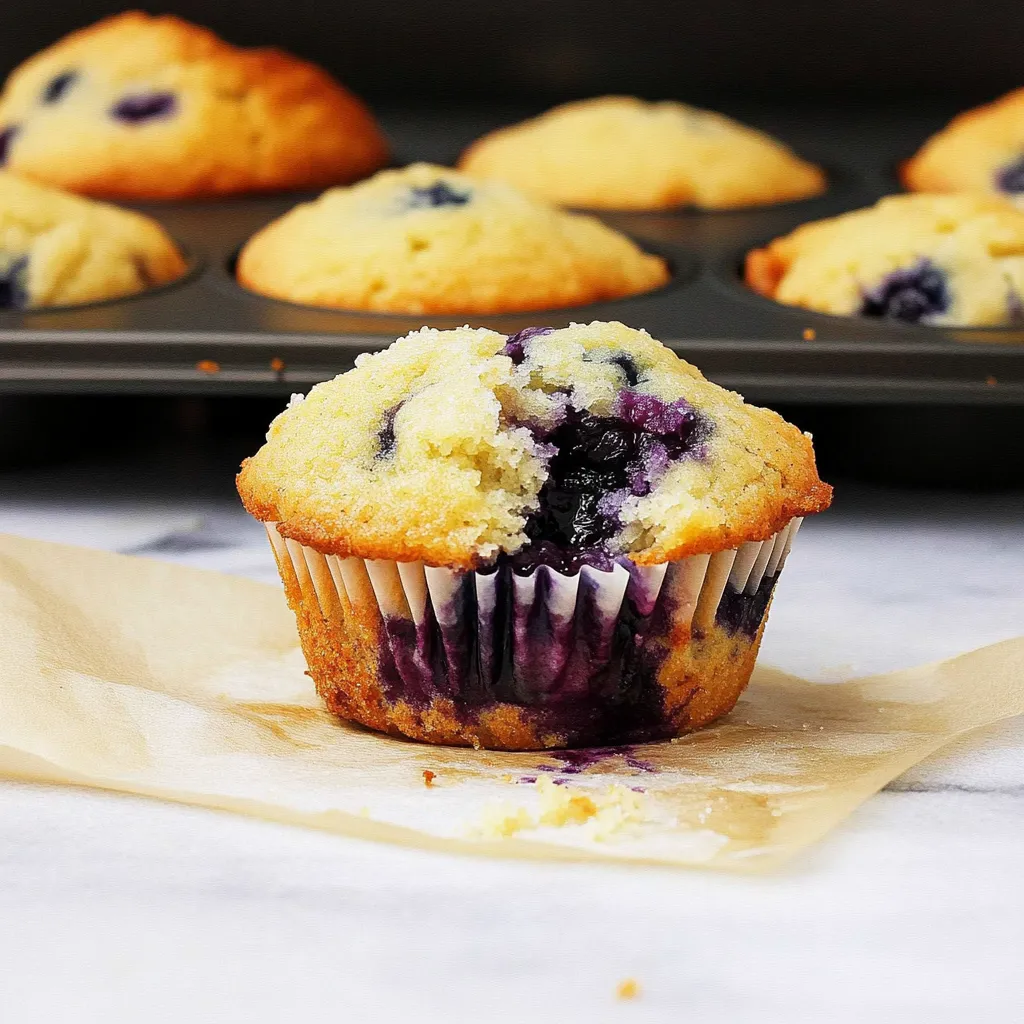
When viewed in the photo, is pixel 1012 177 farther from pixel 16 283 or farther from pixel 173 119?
pixel 16 283

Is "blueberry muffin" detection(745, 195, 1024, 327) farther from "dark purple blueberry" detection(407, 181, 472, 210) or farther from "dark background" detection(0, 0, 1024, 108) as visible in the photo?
"dark background" detection(0, 0, 1024, 108)

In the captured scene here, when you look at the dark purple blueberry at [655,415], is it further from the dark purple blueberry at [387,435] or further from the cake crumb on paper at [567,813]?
the cake crumb on paper at [567,813]

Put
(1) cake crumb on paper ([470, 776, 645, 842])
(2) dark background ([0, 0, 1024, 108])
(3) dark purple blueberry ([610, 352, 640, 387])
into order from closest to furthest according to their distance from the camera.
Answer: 1. (1) cake crumb on paper ([470, 776, 645, 842])
2. (3) dark purple blueberry ([610, 352, 640, 387])
3. (2) dark background ([0, 0, 1024, 108])

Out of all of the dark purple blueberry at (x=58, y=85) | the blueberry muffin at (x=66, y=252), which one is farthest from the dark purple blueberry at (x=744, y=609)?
the dark purple blueberry at (x=58, y=85)

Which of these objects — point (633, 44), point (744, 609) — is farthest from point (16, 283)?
point (633, 44)

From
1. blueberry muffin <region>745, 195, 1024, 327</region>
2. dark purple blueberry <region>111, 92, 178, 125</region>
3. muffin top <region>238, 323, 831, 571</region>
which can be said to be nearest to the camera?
muffin top <region>238, 323, 831, 571</region>

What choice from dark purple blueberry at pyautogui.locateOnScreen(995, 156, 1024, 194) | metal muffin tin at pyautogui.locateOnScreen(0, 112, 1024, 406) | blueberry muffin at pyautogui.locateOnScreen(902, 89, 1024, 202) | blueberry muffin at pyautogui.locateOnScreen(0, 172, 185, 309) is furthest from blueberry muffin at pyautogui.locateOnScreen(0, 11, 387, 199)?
dark purple blueberry at pyautogui.locateOnScreen(995, 156, 1024, 194)
